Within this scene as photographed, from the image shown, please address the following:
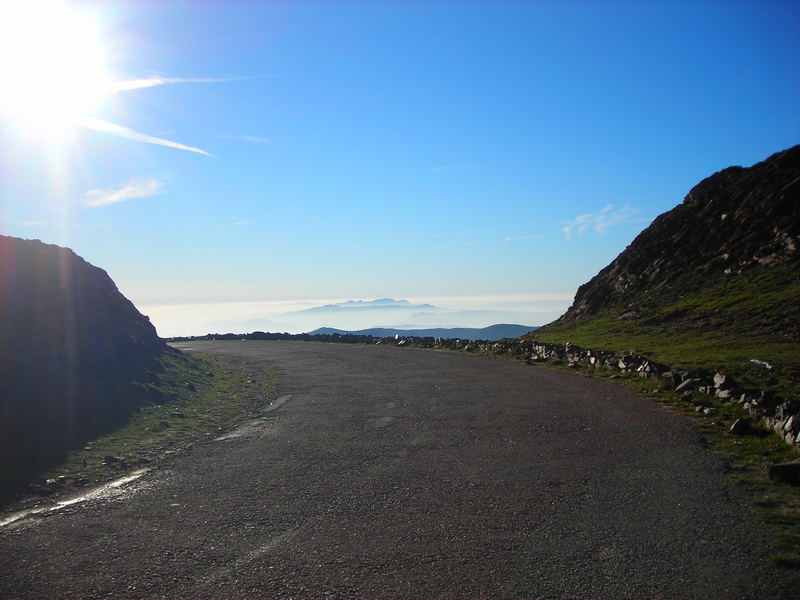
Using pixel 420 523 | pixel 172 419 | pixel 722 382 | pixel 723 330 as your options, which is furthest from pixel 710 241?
pixel 420 523

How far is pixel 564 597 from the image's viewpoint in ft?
18.6

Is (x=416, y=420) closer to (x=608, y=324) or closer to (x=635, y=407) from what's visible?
(x=635, y=407)

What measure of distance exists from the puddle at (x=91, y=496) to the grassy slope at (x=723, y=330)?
14.9 m

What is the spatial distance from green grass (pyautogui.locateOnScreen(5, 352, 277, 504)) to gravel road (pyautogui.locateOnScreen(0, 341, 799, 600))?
1.03m

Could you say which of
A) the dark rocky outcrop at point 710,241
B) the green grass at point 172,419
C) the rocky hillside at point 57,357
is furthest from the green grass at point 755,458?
the dark rocky outcrop at point 710,241

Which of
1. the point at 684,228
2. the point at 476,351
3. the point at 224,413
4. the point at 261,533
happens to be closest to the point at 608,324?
the point at 476,351

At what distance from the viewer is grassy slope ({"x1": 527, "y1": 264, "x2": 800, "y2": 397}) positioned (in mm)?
19953

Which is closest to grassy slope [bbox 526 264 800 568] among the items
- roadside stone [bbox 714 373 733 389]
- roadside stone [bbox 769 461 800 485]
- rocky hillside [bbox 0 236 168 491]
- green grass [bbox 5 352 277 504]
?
roadside stone [bbox 769 461 800 485]

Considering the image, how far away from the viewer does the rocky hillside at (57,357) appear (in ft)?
41.5

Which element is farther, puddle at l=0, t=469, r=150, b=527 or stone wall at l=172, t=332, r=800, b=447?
stone wall at l=172, t=332, r=800, b=447

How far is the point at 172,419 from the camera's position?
1634cm

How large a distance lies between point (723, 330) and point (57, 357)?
2820 cm

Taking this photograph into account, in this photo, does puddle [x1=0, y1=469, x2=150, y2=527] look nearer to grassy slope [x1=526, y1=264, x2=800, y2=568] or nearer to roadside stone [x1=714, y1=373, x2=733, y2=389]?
grassy slope [x1=526, y1=264, x2=800, y2=568]

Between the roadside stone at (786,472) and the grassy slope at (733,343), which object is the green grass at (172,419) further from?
the roadside stone at (786,472)
